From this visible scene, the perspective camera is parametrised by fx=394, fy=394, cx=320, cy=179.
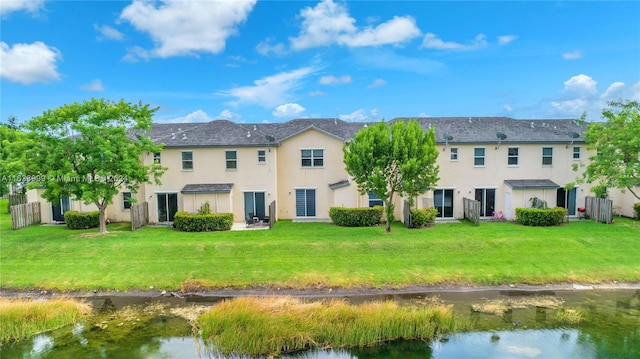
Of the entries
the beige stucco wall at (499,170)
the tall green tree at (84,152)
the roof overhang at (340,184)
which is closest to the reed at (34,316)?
the tall green tree at (84,152)

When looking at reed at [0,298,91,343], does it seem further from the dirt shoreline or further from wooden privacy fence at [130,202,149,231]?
wooden privacy fence at [130,202,149,231]

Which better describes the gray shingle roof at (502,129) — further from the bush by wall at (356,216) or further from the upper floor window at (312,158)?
the upper floor window at (312,158)

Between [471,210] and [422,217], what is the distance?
356 cm

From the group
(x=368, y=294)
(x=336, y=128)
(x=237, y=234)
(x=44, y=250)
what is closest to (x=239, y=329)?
(x=368, y=294)

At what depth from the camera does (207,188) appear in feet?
80.0

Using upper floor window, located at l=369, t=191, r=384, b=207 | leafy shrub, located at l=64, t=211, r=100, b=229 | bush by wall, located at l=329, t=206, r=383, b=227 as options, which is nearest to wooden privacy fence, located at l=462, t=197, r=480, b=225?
upper floor window, located at l=369, t=191, r=384, b=207

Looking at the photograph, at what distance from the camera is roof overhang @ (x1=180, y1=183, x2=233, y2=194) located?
23934mm

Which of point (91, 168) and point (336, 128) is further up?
point (336, 128)

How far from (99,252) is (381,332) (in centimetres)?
1399

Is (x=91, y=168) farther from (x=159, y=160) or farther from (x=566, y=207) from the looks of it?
(x=566, y=207)

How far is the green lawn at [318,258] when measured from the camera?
16.4 metres

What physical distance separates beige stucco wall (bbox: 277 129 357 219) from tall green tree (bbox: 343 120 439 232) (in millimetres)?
4453

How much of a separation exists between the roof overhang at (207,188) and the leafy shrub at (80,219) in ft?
18.0

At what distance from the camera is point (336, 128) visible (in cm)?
2798
